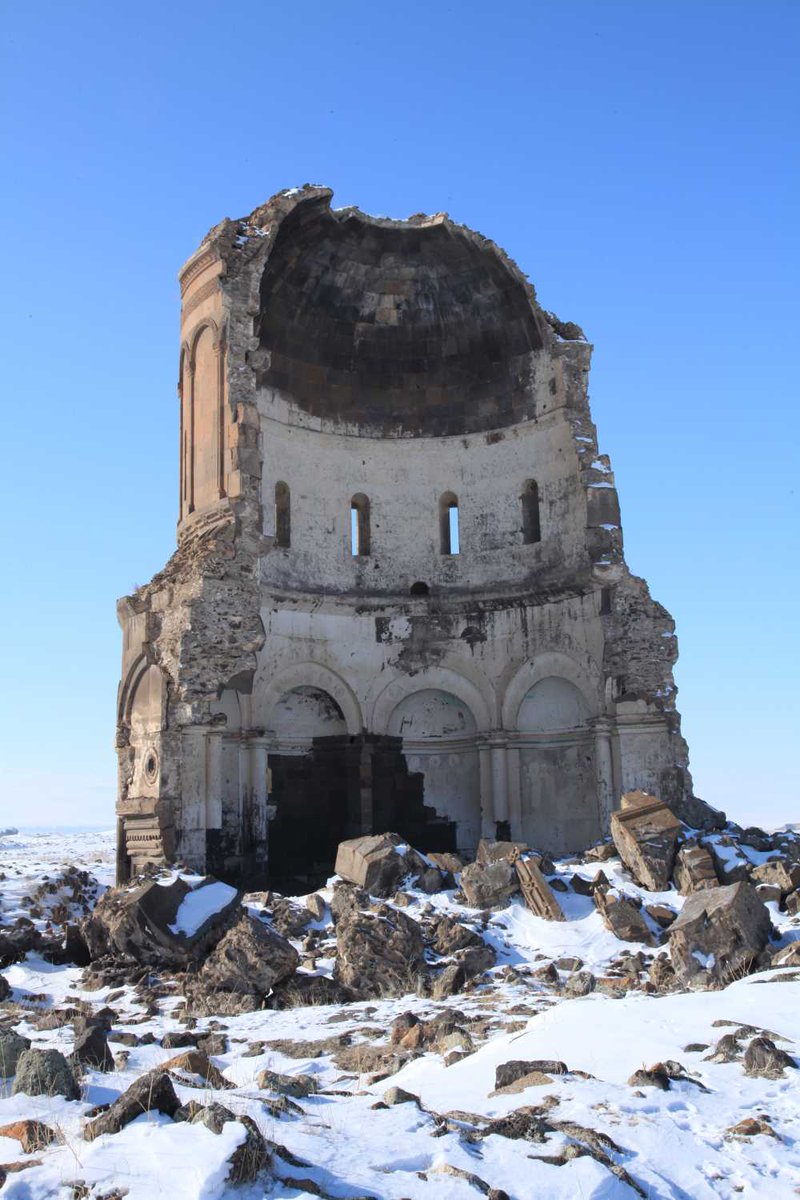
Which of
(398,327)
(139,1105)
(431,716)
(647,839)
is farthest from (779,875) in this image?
(398,327)

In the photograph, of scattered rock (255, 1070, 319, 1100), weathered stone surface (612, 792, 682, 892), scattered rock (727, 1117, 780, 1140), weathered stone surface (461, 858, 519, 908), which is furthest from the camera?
weathered stone surface (612, 792, 682, 892)

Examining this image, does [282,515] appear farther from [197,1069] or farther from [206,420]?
[197,1069]

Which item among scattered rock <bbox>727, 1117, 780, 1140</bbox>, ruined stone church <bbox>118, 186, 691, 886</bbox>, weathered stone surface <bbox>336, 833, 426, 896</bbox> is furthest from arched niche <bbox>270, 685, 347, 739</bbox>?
scattered rock <bbox>727, 1117, 780, 1140</bbox>

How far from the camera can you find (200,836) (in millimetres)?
14945

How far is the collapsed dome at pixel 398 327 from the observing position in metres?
18.3

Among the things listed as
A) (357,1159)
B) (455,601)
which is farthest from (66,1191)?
(455,601)

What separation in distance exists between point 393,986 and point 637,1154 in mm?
4892

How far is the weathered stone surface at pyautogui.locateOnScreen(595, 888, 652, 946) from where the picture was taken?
34.3 ft

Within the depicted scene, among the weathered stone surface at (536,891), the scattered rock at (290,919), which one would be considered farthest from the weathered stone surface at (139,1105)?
the weathered stone surface at (536,891)

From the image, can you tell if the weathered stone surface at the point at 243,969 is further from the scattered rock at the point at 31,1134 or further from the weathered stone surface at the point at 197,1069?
the scattered rock at the point at 31,1134

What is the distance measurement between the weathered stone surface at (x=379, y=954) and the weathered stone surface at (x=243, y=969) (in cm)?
48

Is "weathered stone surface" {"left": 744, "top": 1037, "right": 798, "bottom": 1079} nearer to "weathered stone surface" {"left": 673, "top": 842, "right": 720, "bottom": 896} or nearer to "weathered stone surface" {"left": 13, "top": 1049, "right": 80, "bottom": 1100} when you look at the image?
"weathered stone surface" {"left": 13, "top": 1049, "right": 80, "bottom": 1100}

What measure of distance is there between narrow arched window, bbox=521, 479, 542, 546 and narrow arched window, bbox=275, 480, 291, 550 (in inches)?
154

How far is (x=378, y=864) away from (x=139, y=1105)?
Answer: 7212 mm
